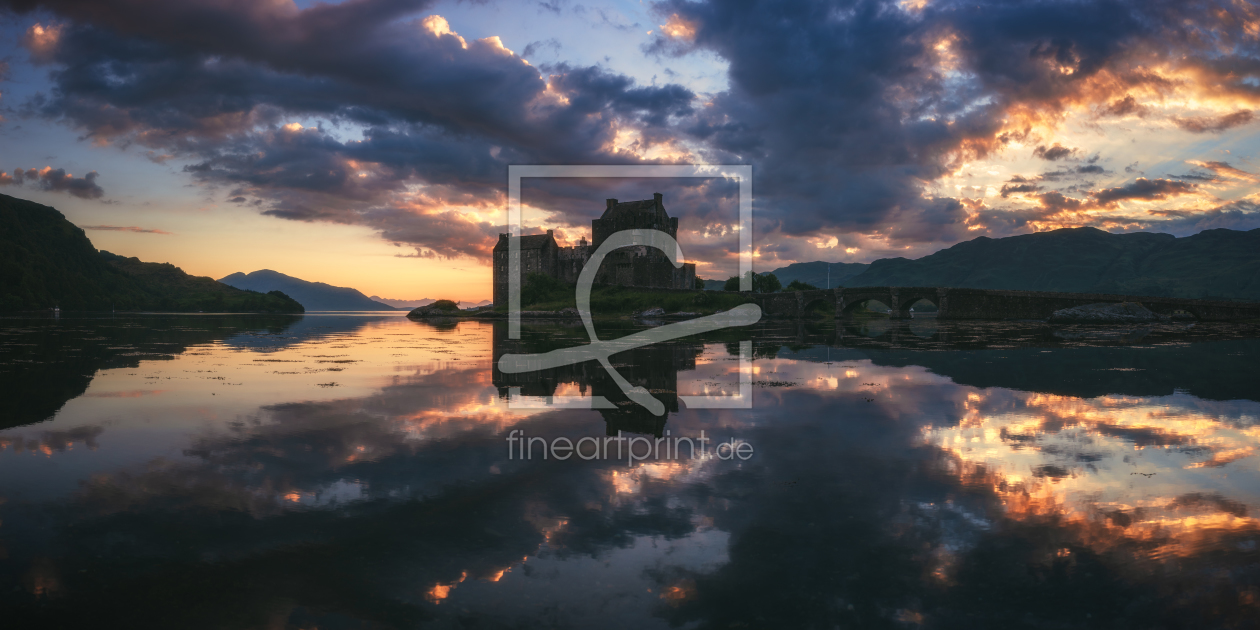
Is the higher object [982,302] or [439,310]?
[982,302]

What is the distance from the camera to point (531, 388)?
2114cm

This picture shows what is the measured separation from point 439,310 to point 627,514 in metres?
132

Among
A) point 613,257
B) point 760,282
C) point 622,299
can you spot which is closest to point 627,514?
point 622,299

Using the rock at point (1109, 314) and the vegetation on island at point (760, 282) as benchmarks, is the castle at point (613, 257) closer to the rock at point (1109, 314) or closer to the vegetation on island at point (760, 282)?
the vegetation on island at point (760, 282)

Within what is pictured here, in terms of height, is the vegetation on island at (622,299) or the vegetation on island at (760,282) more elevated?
the vegetation on island at (760,282)

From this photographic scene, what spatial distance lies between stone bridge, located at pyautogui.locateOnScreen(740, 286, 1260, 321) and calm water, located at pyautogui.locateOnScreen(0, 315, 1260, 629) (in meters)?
86.6

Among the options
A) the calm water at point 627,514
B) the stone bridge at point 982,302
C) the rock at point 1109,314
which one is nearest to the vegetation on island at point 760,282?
the stone bridge at point 982,302

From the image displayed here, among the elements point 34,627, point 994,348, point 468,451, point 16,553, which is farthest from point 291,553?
point 994,348

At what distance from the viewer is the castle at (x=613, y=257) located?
382 ft

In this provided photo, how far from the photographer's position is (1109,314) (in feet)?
271

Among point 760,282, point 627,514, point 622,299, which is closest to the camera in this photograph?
point 627,514

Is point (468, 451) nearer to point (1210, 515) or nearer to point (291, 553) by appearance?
point (291, 553)

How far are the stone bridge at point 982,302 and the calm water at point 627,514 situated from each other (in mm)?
86573

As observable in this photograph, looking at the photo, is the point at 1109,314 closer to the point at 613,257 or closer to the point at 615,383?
the point at 613,257
